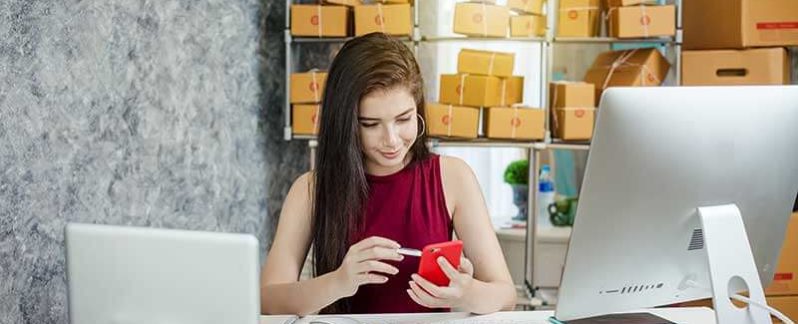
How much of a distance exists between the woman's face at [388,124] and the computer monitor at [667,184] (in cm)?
60

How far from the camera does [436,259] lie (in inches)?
67.6

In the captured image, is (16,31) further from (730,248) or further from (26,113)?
(730,248)

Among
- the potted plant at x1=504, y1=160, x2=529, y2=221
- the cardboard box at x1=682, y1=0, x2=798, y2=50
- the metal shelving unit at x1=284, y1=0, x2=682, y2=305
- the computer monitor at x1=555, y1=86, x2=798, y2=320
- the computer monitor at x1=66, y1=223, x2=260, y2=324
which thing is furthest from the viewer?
the potted plant at x1=504, y1=160, x2=529, y2=221

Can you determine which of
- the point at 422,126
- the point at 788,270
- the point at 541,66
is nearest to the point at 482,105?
the point at 541,66

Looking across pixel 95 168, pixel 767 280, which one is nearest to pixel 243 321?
pixel 767 280

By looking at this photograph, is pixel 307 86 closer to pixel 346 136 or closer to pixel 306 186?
pixel 306 186

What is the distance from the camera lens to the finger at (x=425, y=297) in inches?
68.7

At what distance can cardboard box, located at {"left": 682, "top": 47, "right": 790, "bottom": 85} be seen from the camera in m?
3.64

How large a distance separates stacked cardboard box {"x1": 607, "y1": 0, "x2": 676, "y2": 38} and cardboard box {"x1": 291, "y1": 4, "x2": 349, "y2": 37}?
100 cm

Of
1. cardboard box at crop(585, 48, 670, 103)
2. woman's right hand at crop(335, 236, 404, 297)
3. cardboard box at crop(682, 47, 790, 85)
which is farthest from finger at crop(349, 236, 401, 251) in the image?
cardboard box at crop(682, 47, 790, 85)

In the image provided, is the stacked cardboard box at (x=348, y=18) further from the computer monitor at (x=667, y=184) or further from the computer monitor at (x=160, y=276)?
the computer monitor at (x=160, y=276)

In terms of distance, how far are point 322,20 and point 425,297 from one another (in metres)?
2.16

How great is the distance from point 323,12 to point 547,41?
830 millimetres

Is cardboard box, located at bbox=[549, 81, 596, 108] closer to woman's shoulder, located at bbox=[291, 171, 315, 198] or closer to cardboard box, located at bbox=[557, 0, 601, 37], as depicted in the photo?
cardboard box, located at bbox=[557, 0, 601, 37]
